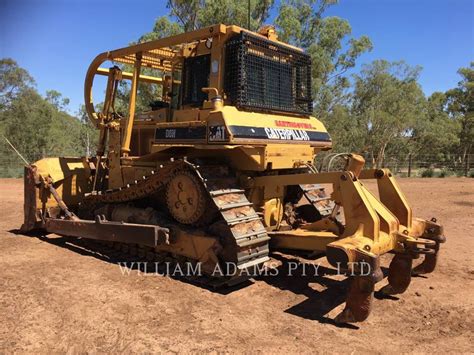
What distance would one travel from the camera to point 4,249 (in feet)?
23.7

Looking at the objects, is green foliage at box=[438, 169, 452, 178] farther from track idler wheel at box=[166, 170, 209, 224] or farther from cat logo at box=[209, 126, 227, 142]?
cat logo at box=[209, 126, 227, 142]

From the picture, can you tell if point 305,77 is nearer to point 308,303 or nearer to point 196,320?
point 308,303

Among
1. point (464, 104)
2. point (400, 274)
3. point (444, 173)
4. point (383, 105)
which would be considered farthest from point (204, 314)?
point (464, 104)

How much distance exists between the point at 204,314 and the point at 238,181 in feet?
6.41

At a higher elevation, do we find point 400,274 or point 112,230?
point 112,230

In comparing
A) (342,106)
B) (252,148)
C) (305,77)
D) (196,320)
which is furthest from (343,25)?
(196,320)

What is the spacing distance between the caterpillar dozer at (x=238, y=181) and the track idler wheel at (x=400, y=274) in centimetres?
1

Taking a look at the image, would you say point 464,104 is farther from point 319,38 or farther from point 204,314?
point 204,314

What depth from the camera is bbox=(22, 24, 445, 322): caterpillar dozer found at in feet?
16.3

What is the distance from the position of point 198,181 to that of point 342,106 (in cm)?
2626

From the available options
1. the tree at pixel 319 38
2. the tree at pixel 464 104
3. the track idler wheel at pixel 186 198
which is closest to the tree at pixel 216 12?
the tree at pixel 319 38

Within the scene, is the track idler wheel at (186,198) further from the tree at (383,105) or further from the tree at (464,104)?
the tree at (464,104)

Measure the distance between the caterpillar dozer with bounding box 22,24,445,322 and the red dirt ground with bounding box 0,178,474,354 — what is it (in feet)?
1.07

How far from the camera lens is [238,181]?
600 centimetres
